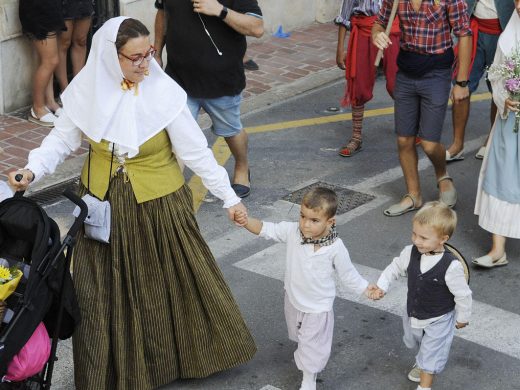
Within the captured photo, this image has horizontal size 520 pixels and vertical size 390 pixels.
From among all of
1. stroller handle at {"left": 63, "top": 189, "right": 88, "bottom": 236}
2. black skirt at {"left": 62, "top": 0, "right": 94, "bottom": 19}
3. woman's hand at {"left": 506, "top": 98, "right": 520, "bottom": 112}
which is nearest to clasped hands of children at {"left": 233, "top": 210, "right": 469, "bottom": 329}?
stroller handle at {"left": 63, "top": 189, "right": 88, "bottom": 236}

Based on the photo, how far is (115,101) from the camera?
4852 mm

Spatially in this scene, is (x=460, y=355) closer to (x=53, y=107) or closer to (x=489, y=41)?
(x=489, y=41)

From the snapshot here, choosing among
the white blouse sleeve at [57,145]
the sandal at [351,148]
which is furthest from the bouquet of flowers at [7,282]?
the sandal at [351,148]

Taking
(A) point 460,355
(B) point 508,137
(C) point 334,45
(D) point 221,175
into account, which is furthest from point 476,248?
(C) point 334,45

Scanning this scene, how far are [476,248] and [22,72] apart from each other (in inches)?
178

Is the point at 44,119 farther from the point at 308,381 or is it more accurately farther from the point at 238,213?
the point at 308,381

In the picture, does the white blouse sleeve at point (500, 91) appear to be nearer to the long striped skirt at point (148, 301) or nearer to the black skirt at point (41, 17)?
the long striped skirt at point (148, 301)

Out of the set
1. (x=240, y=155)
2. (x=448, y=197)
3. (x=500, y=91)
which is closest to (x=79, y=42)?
(x=240, y=155)

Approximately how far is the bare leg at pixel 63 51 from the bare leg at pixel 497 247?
175 inches

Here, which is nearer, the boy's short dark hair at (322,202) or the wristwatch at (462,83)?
the boy's short dark hair at (322,202)

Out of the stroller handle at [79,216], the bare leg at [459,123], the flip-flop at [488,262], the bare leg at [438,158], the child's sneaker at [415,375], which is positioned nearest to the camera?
the stroller handle at [79,216]

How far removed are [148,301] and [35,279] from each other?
90cm

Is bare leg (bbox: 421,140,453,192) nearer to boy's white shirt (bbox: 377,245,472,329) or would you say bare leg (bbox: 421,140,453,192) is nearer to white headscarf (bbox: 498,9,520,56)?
white headscarf (bbox: 498,9,520,56)

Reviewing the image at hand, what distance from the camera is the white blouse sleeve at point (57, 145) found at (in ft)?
16.4
